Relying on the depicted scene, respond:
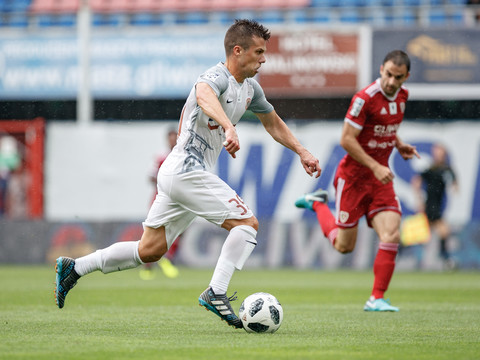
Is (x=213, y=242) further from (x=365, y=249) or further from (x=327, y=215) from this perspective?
(x=327, y=215)

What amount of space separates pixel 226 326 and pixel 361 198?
7.86 ft

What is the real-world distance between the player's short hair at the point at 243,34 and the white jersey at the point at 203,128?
0.65 ft

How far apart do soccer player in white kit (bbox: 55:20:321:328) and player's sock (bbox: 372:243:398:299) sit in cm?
200

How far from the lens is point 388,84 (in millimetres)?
8641

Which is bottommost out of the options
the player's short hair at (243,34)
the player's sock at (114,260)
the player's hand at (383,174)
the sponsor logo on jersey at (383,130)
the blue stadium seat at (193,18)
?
the player's sock at (114,260)

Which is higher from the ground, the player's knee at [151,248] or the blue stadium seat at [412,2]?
the blue stadium seat at [412,2]

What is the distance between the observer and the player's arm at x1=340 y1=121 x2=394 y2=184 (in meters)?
8.23

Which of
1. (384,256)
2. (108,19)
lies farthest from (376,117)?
(108,19)

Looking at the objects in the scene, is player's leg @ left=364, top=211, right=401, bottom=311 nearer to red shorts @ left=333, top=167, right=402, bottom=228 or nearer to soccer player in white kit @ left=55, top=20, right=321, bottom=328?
red shorts @ left=333, top=167, right=402, bottom=228

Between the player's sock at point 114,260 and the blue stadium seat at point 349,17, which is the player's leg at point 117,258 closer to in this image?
the player's sock at point 114,260

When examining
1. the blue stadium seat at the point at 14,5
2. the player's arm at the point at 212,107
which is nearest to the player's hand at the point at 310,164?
the player's arm at the point at 212,107

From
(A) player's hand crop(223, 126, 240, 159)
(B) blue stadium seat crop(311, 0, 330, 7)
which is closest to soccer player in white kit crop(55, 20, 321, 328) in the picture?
(A) player's hand crop(223, 126, 240, 159)

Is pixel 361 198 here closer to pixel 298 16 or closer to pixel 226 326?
pixel 226 326

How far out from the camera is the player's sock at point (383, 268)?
8.67m
